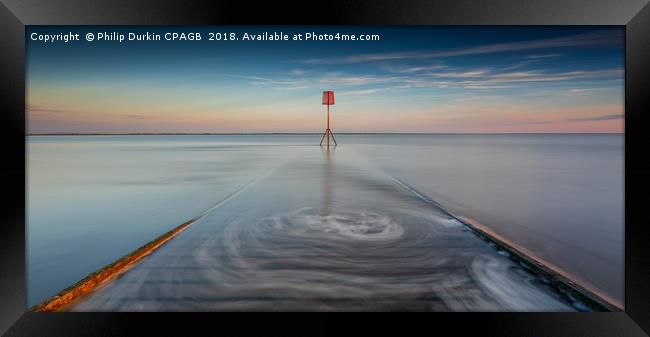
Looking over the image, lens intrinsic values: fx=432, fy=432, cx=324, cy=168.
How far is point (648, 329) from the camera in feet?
6.26

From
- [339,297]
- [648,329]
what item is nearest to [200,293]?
Result: [339,297]

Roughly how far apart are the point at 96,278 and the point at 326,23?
7.40 ft

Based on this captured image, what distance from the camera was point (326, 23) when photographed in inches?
80.4

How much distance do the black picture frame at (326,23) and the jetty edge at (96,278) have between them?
677 millimetres

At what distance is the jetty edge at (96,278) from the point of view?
257 centimetres

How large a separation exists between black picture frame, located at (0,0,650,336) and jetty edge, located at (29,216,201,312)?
2.22 feet

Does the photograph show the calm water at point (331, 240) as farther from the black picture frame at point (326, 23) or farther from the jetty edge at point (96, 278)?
the black picture frame at point (326, 23)

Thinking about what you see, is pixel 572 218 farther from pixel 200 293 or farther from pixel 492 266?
pixel 200 293

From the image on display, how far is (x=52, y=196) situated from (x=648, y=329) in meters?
7.75

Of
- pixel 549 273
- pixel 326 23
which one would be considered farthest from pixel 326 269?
pixel 326 23

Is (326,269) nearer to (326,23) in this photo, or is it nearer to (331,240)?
(331,240)

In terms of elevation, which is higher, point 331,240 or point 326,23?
point 326,23

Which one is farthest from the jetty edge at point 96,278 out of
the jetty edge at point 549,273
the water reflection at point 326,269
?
the jetty edge at point 549,273

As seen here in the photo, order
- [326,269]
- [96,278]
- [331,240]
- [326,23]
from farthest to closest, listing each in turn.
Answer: [331,240] < [326,269] < [96,278] < [326,23]
